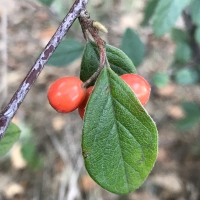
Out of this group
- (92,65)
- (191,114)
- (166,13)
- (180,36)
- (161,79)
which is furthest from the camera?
(191,114)

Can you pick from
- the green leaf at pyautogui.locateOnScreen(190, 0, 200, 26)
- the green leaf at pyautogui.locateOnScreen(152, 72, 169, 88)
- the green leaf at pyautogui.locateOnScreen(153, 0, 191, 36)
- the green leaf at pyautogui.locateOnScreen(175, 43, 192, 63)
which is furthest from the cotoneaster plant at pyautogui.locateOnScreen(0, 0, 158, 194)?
the green leaf at pyautogui.locateOnScreen(175, 43, 192, 63)

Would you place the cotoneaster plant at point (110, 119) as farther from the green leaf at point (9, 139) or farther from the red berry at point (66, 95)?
the green leaf at point (9, 139)

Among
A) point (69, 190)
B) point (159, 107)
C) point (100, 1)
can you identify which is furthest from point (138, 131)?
point (100, 1)

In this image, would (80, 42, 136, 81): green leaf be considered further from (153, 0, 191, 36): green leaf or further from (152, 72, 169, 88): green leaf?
(152, 72, 169, 88): green leaf

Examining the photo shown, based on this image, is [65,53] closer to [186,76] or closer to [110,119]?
[186,76]

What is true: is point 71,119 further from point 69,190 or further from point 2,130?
A: point 2,130

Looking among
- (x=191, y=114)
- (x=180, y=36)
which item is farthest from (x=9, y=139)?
(x=191, y=114)
